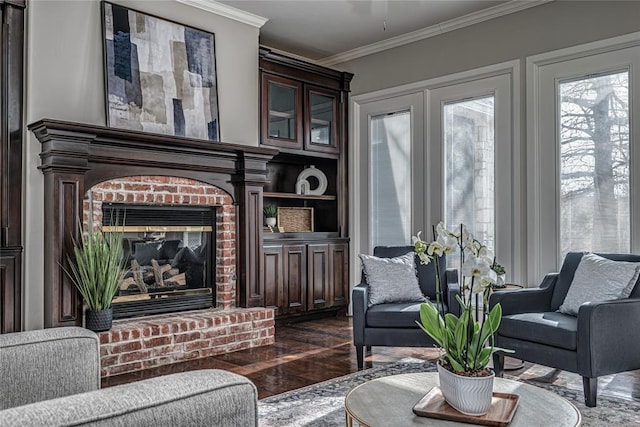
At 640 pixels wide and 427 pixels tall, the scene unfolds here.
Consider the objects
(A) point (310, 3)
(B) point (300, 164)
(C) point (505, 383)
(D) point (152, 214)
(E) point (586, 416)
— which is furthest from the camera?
(B) point (300, 164)

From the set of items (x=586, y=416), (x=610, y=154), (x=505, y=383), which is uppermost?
(x=610, y=154)

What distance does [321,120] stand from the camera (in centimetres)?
570

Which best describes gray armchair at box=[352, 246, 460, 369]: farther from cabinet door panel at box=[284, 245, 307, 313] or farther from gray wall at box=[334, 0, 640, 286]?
cabinet door panel at box=[284, 245, 307, 313]

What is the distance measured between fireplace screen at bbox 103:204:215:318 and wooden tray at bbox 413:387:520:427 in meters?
2.74

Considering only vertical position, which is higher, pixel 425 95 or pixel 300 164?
pixel 425 95

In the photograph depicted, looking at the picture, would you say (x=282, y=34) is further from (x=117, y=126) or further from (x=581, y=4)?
(x=581, y=4)

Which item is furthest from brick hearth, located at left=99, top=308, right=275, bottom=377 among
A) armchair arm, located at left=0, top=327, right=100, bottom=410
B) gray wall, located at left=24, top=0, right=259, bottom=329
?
armchair arm, located at left=0, top=327, right=100, bottom=410

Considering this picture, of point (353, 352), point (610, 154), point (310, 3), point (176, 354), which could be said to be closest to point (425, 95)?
point (310, 3)

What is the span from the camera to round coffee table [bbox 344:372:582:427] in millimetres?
1837

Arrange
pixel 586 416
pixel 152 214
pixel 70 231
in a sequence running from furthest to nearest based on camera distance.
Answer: pixel 152 214, pixel 70 231, pixel 586 416

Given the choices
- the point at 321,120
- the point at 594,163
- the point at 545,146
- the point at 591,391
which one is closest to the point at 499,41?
the point at 545,146

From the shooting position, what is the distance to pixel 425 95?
5.24 m

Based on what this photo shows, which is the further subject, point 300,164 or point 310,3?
point 300,164

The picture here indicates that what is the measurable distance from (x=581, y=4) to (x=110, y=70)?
3.62 metres
